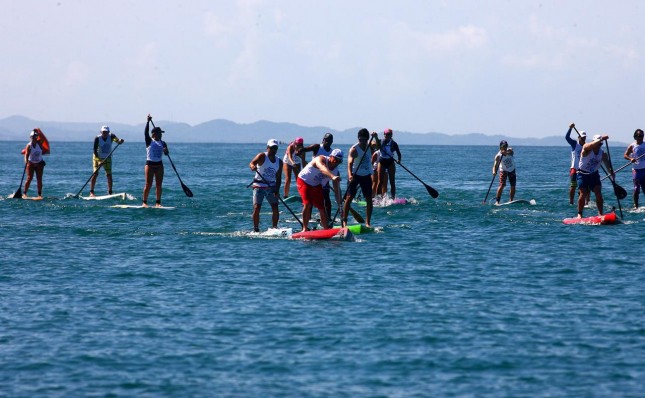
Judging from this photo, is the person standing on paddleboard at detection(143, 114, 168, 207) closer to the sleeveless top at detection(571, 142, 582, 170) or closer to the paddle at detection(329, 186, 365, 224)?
the paddle at detection(329, 186, 365, 224)

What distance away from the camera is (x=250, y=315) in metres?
12.6

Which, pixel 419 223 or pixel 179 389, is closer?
pixel 179 389

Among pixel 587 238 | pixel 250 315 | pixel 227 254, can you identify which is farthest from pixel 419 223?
pixel 250 315

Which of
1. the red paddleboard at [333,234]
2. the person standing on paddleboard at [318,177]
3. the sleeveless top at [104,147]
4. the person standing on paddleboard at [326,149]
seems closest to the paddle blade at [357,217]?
the person standing on paddleboard at [326,149]

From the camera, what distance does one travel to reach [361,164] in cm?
2066

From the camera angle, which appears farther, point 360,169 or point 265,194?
point 360,169

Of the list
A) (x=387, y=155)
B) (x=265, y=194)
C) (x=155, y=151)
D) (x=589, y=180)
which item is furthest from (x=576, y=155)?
(x=155, y=151)

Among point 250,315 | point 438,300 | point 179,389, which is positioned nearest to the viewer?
point 179,389

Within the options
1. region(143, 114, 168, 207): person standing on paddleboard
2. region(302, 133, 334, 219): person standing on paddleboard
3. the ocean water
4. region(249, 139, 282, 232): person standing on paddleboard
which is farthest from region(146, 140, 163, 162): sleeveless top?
region(249, 139, 282, 232): person standing on paddleboard

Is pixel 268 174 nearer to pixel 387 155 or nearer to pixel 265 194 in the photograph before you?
pixel 265 194

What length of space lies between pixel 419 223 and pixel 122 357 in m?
13.8

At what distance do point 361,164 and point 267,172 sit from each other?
2437 mm

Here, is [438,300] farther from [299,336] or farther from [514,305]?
[299,336]

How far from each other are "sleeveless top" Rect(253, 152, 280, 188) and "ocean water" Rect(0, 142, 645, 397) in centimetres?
117
